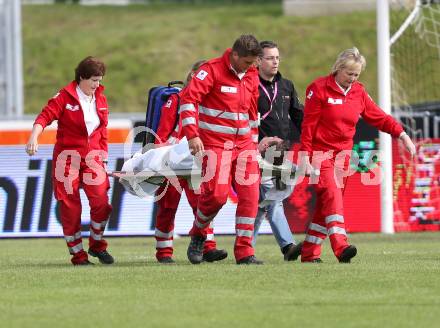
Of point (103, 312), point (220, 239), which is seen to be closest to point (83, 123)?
point (103, 312)

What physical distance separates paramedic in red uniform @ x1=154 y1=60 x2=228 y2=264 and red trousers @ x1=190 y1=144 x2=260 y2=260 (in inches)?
25.6

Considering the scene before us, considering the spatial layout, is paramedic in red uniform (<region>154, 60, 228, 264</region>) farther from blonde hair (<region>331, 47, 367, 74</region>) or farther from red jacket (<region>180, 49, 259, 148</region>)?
blonde hair (<region>331, 47, 367, 74</region>)

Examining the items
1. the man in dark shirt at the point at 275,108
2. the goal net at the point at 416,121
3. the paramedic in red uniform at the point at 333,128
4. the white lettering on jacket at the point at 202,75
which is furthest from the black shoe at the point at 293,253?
the goal net at the point at 416,121

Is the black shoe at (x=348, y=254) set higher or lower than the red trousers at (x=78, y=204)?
lower

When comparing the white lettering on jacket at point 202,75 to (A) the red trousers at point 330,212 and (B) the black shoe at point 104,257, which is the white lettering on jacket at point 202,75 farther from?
(B) the black shoe at point 104,257

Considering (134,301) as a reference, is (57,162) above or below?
above

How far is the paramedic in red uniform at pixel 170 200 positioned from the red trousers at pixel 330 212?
909 mm

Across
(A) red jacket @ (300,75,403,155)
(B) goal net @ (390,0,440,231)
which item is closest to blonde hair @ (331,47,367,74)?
(A) red jacket @ (300,75,403,155)

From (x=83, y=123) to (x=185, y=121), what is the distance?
1475 millimetres

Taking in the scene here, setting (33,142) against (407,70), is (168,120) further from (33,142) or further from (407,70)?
(407,70)

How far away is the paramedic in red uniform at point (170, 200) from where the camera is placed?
39.1ft

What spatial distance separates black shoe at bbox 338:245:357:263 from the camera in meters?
11.1

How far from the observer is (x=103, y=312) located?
8.07 meters

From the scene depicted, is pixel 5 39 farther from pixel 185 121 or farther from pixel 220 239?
pixel 185 121
